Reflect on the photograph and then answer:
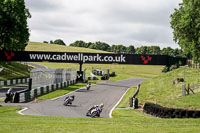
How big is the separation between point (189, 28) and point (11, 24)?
91.3ft

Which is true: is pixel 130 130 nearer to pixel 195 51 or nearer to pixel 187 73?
pixel 195 51

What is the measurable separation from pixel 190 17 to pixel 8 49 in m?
29.2

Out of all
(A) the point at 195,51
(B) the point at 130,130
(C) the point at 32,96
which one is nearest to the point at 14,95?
(C) the point at 32,96

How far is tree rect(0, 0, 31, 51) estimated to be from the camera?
50.1m

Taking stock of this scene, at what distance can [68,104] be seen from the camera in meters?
26.7

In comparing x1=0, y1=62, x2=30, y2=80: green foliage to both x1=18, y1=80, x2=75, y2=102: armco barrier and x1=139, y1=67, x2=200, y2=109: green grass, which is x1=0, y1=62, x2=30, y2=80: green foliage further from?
x1=139, y1=67, x2=200, y2=109: green grass

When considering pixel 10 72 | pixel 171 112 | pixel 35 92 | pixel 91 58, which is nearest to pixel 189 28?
pixel 91 58

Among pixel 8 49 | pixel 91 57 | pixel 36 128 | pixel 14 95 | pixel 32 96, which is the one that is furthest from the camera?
pixel 8 49

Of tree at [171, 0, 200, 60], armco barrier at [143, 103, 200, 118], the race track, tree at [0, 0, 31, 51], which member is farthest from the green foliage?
armco barrier at [143, 103, 200, 118]

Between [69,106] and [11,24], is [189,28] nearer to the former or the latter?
[69,106]

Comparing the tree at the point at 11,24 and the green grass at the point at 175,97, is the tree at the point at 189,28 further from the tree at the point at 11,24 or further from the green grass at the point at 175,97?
the tree at the point at 11,24

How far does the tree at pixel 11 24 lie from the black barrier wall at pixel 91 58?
4.92 metres

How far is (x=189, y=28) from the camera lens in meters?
43.1

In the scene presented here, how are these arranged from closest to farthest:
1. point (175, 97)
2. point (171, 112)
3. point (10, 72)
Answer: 1. point (171, 112)
2. point (175, 97)
3. point (10, 72)
